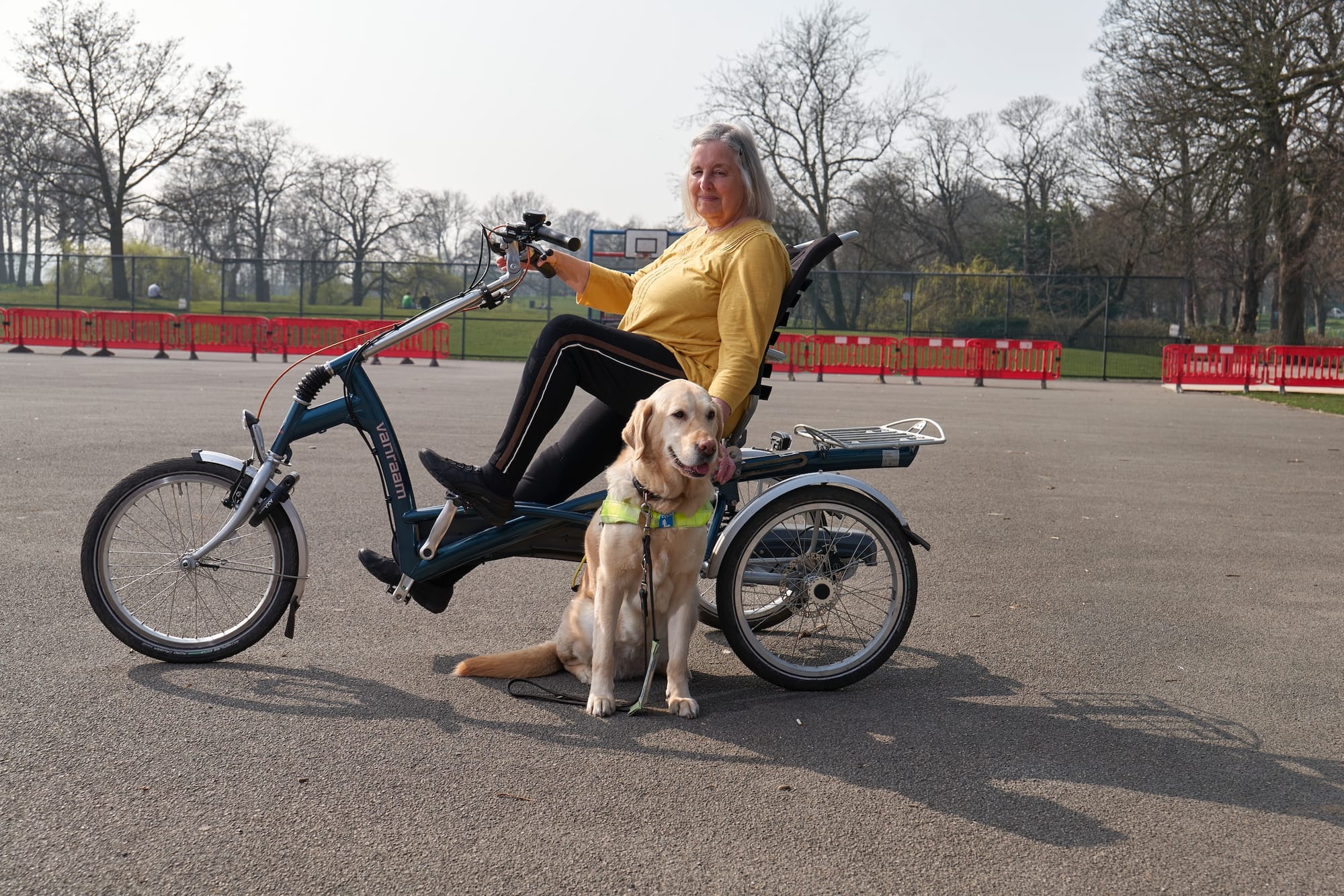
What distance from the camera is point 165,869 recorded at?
9.00ft

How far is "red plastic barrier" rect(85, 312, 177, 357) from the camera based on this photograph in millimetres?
28375

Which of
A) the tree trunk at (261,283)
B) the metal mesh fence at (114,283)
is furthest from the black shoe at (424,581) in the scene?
the tree trunk at (261,283)

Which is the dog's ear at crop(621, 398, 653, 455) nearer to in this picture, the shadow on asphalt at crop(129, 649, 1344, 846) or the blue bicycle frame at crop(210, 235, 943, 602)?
the blue bicycle frame at crop(210, 235, 943, 602)

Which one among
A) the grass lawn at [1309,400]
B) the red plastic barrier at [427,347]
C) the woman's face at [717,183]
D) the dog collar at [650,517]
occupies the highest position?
the woman's face at [717,183]

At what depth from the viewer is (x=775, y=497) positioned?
429 centimetres

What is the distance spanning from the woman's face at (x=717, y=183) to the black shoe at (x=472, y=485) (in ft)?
4.23

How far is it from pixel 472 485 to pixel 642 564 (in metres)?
0.69

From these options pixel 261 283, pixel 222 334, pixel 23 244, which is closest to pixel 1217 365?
pixel 222 334

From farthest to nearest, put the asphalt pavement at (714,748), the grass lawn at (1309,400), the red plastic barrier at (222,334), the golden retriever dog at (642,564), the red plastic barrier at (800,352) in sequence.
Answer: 1. the red plastic barrier at (222,334)
2. the red plastic barrier at (800,352)
3. the grass lawn at (1309,400)
4. the golden retriever dog at (642,564)
5. the asphalt pavement at (714,748)

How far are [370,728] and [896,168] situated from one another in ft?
162

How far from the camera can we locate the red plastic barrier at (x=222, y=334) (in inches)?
1155

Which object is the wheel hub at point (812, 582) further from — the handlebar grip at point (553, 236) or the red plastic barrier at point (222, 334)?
the red plastic barrier at point (222, 334)

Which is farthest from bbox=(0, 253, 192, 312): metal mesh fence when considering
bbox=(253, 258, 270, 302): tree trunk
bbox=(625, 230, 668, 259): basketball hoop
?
bbox=(625, 230, 668, 259): basketball hoop

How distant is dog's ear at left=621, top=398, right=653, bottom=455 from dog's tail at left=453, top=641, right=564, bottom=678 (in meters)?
0.91
